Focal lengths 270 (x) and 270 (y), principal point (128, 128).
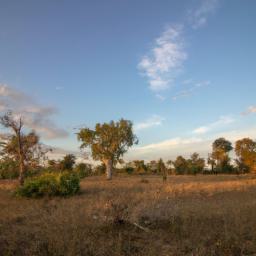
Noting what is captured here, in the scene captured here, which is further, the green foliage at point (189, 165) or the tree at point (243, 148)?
the green foliage at point (189, 165)

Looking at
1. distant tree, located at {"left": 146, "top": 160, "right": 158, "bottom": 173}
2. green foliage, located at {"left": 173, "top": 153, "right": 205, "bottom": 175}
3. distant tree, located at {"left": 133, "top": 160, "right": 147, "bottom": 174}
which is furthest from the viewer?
distant tree, located at {"left": 146, "top": 160, "right": 158, "bottom": 173}

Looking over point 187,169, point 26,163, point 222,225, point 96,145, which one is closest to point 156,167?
point 187,169

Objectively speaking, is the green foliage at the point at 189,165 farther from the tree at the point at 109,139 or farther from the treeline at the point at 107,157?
the tree at the point at 109,139

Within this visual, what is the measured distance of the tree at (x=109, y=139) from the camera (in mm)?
38062

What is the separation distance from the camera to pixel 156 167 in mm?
70438

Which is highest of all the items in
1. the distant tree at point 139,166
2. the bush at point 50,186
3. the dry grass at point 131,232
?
the distant tree at point 139,166

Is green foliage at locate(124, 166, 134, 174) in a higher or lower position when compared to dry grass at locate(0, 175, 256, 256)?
higher

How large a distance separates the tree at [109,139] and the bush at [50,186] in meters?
21.3

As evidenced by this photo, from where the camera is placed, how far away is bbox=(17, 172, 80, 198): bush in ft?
49.5

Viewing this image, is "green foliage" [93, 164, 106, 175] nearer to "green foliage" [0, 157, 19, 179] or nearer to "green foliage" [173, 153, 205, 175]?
"green foliage" [173, 153, 205, 175]

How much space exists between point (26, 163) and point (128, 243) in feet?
48.3

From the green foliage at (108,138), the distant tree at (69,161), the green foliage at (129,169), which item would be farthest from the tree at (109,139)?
the green foliage at (129,169)

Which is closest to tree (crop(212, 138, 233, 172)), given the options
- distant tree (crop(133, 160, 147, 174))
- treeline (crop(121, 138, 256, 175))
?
treeline (crop(121, 138, 256, 175))

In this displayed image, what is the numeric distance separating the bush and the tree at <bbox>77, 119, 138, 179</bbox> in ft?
70.0
